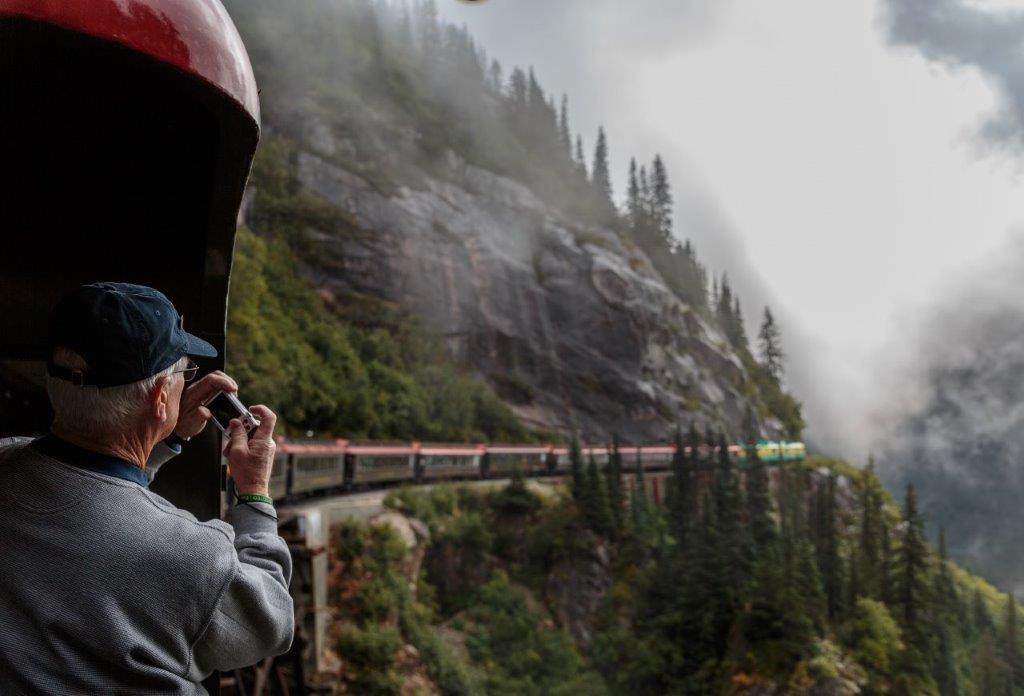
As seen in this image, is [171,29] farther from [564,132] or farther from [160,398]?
[564,132]

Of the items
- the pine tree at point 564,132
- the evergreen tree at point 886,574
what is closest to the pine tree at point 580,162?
the pine tree at point 564,132

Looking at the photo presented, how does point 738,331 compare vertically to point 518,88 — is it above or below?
below

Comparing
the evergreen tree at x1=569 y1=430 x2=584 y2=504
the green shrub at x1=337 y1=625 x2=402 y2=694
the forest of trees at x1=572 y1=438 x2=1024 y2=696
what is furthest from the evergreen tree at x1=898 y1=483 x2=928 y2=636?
the green shrub at x1=337 y1=625 x2=402 y2=694

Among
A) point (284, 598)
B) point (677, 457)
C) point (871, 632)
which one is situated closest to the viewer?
point (284, 598)

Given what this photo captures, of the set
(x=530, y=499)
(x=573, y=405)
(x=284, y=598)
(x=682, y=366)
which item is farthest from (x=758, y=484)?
(x=284, y=598)

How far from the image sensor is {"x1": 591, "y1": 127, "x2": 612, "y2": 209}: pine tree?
83881 millimetres

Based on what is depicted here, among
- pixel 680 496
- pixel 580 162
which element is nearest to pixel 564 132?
pixel 580 162

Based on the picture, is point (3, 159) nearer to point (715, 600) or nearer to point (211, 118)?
point (211, 118)

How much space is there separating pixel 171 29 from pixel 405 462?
26.4 metres

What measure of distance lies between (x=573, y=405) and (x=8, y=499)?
55064 mm

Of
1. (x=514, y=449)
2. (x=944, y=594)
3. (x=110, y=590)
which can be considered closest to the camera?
(x=110, y=590)

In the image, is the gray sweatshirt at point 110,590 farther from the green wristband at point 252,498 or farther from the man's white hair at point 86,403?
the green wristband at point 252,498

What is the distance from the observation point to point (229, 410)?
1.75m

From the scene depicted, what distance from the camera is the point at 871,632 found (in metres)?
33.9
